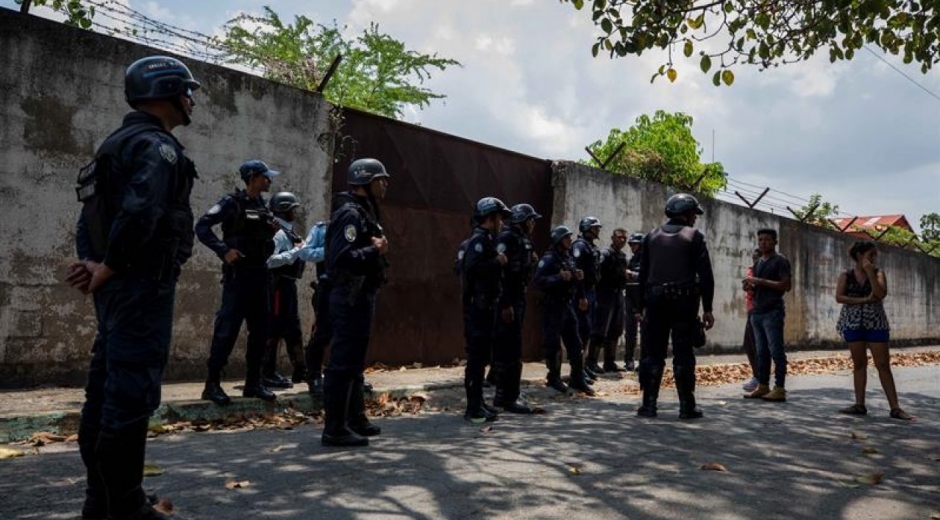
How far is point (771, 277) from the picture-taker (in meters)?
7.77

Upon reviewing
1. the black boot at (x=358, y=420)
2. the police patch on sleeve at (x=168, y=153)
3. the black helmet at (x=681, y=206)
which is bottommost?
the black boot at (x=358, y=420)

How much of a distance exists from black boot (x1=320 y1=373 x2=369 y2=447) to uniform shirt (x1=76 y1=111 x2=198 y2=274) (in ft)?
5.85

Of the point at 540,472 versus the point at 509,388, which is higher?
the point at 509,388

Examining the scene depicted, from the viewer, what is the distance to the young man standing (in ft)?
25.1

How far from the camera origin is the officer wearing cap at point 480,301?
593 cm

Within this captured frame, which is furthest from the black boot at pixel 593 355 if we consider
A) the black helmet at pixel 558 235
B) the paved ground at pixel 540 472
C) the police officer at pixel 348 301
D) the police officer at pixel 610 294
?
the police officer at pixel 348 301

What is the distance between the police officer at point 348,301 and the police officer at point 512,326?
1.72 metres

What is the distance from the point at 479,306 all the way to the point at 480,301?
0.14 ft

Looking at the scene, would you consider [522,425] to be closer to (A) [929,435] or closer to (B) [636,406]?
(B) [636,406]

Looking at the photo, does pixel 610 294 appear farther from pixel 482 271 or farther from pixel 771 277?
pixel 482 271

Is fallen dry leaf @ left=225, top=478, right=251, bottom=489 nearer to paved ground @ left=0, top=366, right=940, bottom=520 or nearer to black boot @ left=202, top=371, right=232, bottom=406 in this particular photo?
paved ground @ left=0, top=366, right=940, bottom=520

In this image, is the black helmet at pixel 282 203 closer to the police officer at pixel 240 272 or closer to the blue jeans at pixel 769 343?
the police officer at pixel 240 272

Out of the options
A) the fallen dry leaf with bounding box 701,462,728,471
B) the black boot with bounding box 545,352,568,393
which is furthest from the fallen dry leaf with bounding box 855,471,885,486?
the black boot with bounding box 545,352,568,393

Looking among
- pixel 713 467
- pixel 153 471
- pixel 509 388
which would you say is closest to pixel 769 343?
pixel 509 388
